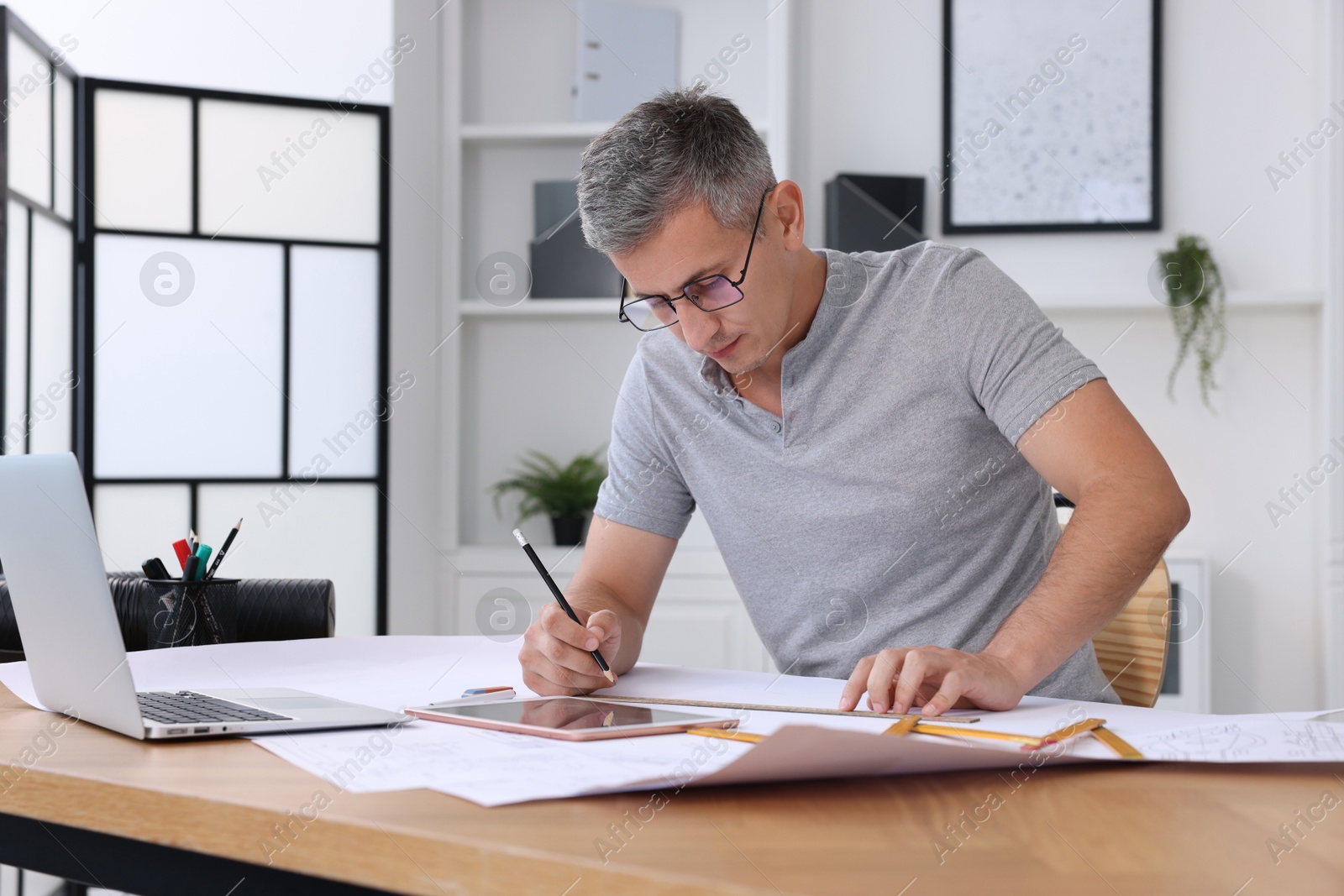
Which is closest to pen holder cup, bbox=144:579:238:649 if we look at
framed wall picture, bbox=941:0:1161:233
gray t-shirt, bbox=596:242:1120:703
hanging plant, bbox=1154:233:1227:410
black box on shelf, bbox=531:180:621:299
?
gray t-shirt, bbox=596:242:1120:703

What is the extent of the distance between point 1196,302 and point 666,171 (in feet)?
8.24

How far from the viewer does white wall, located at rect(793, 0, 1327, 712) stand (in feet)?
10.6

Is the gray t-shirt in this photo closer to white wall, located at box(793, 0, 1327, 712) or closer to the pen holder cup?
the pen holder cup

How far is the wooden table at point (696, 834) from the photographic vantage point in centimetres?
50

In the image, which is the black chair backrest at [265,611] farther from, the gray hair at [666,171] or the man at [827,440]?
the gray hair at [666,171]

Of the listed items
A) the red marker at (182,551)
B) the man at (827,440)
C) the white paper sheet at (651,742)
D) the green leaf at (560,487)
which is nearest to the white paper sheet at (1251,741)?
the white paper sheet at (651,742)

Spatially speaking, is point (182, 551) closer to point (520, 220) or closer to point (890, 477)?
point (890, 477)

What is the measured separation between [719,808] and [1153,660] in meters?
0.96

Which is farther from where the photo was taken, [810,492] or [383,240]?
[383,240]

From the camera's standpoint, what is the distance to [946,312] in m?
1.37

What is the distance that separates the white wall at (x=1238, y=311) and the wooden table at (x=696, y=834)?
2775 millimetres

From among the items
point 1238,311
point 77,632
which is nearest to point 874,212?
point 1238,311

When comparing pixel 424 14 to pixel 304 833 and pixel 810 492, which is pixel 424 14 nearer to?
pixel 810 492

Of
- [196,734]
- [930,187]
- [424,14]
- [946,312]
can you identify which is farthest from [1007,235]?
[196,734]
